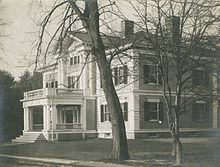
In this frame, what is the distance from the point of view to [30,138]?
118 feet

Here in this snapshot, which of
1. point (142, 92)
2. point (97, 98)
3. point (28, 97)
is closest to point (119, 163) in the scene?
point (142, 92)

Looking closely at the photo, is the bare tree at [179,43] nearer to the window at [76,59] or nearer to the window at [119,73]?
the window at [119,73]

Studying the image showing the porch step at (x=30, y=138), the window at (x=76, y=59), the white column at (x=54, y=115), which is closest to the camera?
the porch step at (x=30, y=138)

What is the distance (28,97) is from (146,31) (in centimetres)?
2769

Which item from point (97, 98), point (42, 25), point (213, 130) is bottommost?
point (213, 130)

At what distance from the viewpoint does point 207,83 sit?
1430 centimetres

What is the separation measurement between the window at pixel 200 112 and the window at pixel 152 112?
141 inches

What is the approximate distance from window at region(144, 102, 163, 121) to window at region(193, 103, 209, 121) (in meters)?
3.58

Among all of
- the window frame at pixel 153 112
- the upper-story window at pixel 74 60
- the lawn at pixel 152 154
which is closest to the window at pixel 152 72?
the lawn at pixel 152 154

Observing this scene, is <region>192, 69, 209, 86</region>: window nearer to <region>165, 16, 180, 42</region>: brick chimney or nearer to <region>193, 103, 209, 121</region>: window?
<region>165, 16, 180, 42</region>: brick chimney

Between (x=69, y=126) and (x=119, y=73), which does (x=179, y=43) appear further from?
(x=69, y=126)

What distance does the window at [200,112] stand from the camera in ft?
117

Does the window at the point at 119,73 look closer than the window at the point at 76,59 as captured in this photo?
Yes

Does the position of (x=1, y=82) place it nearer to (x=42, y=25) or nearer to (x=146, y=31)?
(x=42, y=25)
